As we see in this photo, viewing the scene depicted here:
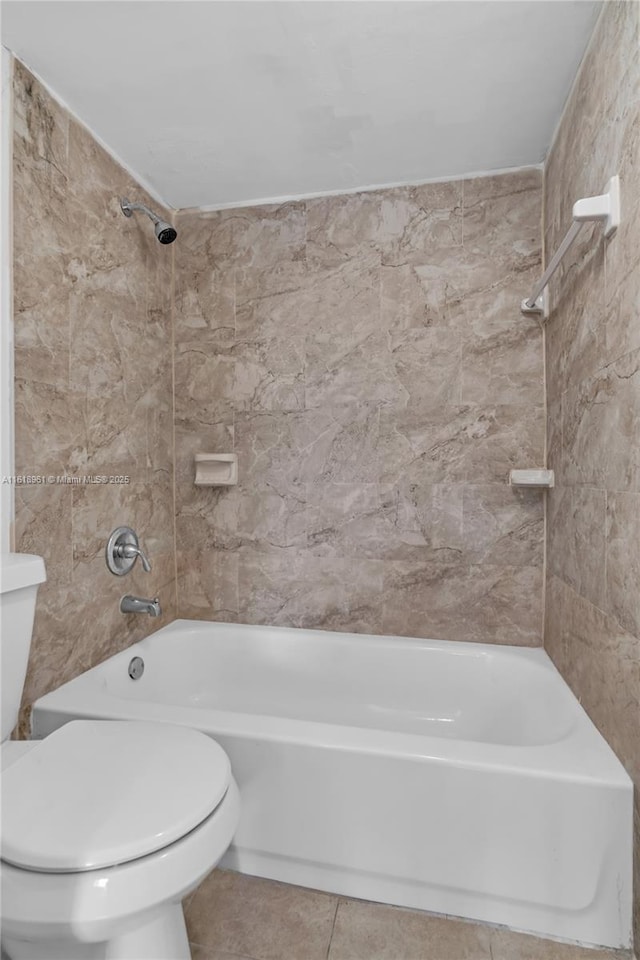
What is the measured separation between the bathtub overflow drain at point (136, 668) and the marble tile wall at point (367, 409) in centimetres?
43

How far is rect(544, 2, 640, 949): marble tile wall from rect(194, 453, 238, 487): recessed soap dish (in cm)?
129

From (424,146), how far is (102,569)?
1.94 metres

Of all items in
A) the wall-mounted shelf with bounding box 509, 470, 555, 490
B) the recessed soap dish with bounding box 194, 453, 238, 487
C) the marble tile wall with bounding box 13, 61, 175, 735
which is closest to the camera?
the marble tile wall with bounding box 13, 61, 175, 735

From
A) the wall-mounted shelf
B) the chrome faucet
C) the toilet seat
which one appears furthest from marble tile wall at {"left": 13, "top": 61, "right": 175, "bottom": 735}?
the wall-mounted shelf

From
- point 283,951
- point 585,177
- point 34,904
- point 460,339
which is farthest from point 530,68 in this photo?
point 283,951

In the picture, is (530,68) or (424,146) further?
(424,146)

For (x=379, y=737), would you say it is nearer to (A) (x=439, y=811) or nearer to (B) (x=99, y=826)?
(A) (x=439, y=811)

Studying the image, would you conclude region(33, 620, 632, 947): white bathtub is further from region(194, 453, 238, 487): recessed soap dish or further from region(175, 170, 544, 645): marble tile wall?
region(194, 453, 238, 487): recessed soap dish

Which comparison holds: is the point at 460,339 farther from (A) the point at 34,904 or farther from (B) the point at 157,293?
(A) the point at 34,904

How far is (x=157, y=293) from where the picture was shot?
2.19m

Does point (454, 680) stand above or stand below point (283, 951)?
above

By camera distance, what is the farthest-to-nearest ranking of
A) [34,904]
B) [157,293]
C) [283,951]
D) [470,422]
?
[157,293], [470,422], [283,951], [34,904]

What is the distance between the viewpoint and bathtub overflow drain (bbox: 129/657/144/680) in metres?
1.86

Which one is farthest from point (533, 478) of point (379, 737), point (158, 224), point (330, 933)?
point (158, 224)
